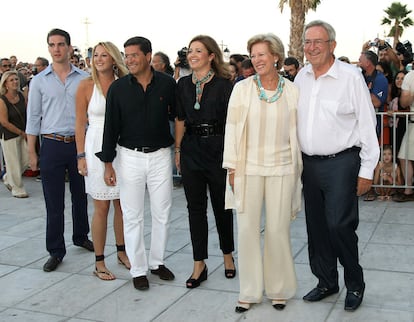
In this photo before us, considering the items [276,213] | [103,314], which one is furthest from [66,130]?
[276,213]

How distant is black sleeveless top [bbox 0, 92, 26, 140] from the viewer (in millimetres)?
9102

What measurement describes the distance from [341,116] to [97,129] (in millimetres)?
2099

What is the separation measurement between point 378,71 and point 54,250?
5.02m

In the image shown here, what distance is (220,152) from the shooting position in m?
4.64

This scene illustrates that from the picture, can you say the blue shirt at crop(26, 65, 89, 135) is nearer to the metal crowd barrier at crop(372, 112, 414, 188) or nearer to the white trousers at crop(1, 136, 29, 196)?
the white trousers at crop(1, 136, 29, 196)

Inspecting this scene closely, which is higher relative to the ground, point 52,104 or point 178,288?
point 52,104

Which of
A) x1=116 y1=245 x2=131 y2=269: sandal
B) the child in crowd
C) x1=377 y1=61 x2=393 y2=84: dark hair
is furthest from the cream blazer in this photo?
x1=377 y1=61 x2=393 y2=84: dark hair

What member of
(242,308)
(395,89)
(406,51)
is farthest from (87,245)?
(406,51)

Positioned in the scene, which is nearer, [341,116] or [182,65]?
[341,116]

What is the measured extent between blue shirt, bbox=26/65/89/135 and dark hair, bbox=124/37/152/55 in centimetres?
104

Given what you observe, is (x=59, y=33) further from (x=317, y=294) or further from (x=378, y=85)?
(x=378, y=85)

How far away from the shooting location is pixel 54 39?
530 centimetres

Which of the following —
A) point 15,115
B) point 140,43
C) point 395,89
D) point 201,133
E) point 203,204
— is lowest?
point 203,204

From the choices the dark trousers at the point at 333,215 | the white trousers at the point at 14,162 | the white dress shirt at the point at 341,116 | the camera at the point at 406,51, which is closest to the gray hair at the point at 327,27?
the white dress shirt at the point at 341,116
